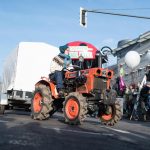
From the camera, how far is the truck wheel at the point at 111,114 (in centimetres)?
1389

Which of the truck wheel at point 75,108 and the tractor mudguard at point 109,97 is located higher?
the tractor mudguard at point 109,97

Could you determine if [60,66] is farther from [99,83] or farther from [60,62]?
[99,83]

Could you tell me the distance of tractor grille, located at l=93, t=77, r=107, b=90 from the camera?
45.1ft

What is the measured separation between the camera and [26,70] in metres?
19.5

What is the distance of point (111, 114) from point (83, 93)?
121 centimetres

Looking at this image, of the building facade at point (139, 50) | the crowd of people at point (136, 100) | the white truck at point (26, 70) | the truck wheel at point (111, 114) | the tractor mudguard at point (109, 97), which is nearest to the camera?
the tractor mudguard at point (109, 97)

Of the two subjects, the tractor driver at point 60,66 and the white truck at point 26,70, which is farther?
the white truck at point 26,70

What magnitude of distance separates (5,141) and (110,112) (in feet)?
21.9

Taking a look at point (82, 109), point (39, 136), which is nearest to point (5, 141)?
point (39, 136)

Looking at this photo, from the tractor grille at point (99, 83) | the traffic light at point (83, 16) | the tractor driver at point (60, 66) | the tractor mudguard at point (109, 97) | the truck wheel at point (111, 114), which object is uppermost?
the traffic light at point (83, 16)

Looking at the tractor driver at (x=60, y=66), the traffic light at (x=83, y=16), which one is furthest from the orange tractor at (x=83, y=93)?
the traffic light at (x=83, y=16)

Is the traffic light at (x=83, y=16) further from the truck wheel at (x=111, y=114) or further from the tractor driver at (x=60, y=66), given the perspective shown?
the truck wheel at (x=111, y=114)

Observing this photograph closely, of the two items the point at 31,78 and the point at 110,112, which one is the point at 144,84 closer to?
the point at 31,78

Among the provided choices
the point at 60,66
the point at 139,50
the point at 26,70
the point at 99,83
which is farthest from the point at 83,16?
the point at 139,50
